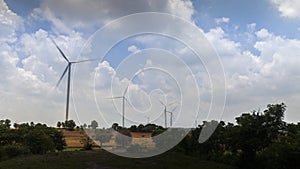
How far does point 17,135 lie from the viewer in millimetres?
64562

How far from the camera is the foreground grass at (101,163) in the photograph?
45.7 metres

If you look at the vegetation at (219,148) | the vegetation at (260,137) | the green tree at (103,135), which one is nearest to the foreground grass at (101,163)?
the vegetation at (219,148)

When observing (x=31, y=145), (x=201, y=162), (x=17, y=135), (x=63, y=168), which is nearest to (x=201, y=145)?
(x=201, y=162)

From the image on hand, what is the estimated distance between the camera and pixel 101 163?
49.4m

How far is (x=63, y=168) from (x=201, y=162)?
1995 centimetres

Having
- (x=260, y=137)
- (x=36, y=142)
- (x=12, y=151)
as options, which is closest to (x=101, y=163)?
(x=12, y=151)

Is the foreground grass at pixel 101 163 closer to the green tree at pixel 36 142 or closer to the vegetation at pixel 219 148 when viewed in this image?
the vegetation at pixel 219 148

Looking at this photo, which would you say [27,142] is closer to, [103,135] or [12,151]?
[12,151]

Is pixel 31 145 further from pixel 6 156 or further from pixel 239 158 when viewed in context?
pixel 239 158

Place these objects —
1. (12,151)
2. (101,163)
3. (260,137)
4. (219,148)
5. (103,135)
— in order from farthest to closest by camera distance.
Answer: (103,135)
(219,148)
(12,151)
(101,163)
(260,137)

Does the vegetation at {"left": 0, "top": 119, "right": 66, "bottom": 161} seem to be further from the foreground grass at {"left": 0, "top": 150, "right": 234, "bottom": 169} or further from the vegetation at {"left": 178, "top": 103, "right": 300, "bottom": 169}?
the vegetation at {"left": 178, "top": 103, "right": 300, "bottom": 169}

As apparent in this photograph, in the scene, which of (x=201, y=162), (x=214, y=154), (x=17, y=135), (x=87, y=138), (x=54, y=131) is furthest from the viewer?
(x=87, y=138)

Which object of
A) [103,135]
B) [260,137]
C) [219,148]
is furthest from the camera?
[103,135]

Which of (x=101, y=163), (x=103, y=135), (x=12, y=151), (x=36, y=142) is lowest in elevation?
(x=101, y=163)
